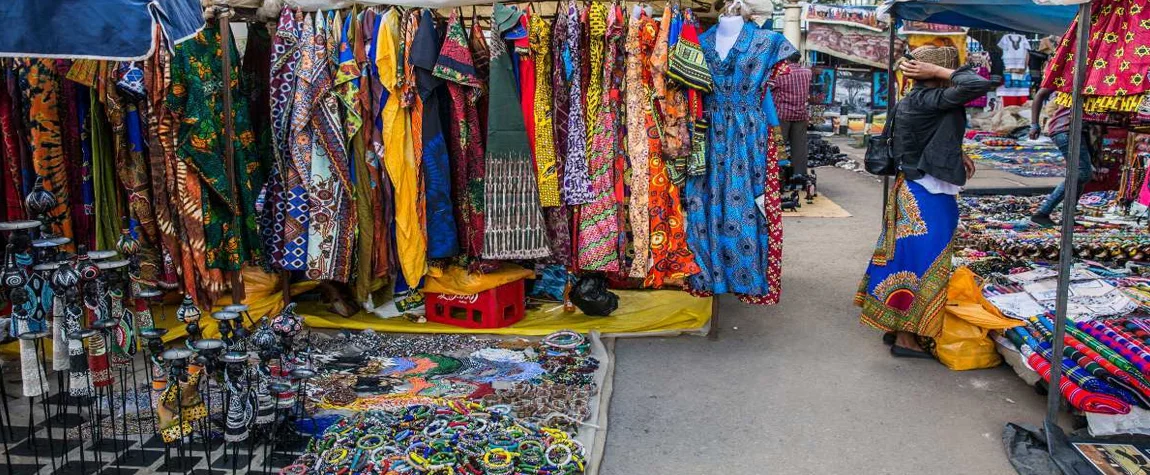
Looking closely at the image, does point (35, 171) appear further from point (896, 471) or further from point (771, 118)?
point (896, 471)

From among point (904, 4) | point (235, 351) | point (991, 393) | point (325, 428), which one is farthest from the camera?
point (904, 4)

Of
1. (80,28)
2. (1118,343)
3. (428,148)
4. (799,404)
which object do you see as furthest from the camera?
(428,148)

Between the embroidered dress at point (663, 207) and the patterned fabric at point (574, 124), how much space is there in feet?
1.14

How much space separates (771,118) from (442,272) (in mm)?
2052

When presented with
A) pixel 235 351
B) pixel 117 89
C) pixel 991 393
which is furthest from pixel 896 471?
pixel 117 89

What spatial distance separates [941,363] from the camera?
470 centimetres

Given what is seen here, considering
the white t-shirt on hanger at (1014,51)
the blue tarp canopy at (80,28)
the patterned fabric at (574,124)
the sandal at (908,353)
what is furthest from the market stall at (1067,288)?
the white t-shirt on hanger at (1014,51)

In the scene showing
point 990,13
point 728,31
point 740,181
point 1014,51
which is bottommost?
point 740,181

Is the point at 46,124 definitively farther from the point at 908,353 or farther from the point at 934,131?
the point at 908,353

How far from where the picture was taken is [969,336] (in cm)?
458

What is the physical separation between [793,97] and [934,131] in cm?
521

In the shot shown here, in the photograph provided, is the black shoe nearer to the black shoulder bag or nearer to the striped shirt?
the striped shirt

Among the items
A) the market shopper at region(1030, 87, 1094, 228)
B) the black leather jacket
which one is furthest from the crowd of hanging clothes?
the market shopper at region(1030, 87, 1094, 228)

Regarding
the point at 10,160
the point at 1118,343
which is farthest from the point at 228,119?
the point at 1118,343
